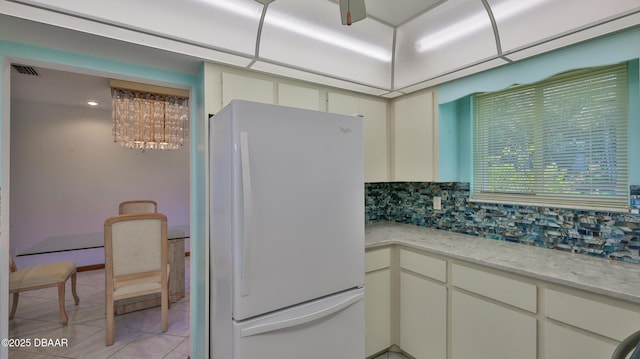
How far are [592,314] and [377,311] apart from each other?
122 centimetres

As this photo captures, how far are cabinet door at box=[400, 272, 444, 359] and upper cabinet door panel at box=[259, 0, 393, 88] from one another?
1.56m

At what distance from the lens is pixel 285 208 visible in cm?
136

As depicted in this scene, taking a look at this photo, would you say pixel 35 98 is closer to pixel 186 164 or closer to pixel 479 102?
pixel 186 164

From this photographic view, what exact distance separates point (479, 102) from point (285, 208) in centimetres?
190

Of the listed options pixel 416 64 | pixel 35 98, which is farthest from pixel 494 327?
pixel 35 98

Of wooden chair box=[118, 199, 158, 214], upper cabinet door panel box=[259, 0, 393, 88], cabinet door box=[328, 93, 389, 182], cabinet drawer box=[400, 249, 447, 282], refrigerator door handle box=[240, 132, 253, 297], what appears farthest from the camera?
wooden chair box=[118, 199, 158, 214]

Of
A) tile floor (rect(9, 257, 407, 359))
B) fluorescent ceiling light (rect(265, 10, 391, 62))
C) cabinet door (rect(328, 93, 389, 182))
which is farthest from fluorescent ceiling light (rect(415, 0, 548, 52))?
tile floor (rect(9, 257, 407, 359))

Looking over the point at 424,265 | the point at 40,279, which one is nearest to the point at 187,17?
the point at 424,265

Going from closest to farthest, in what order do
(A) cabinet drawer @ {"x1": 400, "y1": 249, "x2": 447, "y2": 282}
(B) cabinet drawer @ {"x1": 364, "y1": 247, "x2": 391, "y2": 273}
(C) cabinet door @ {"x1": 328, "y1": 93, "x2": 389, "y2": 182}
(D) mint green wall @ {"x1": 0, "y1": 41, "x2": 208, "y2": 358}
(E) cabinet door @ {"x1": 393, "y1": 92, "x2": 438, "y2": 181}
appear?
1. (D) mint green wall @ {"x1": 0, "y1": 41, "x2": 208, "y2": 358}
2. (A) cabinet drawer @ {"x1": 400, "y1": 249, "x2": 447, "y2": 282}
3. (B) cabinet drawer @ {"x1": 364, "y1": 247, "x2": 391, "y2": 273}
4. (E) cabinet door @ {"x1": 393, "y1": 92, "x2": 438, "y2": 181}
5. (C) cabinet door @ {"x1": 328, "y1": 93, "x2": 389, "y2": 182}

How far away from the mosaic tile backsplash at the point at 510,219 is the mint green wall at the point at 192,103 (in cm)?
160

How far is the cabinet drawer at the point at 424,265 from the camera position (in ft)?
6.18

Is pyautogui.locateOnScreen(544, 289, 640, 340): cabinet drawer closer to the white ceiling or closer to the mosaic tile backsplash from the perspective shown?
the mosaic tile backsplash

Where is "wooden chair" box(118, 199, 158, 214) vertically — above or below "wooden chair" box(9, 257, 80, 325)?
above

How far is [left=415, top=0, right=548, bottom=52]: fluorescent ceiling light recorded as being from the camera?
1503mm
